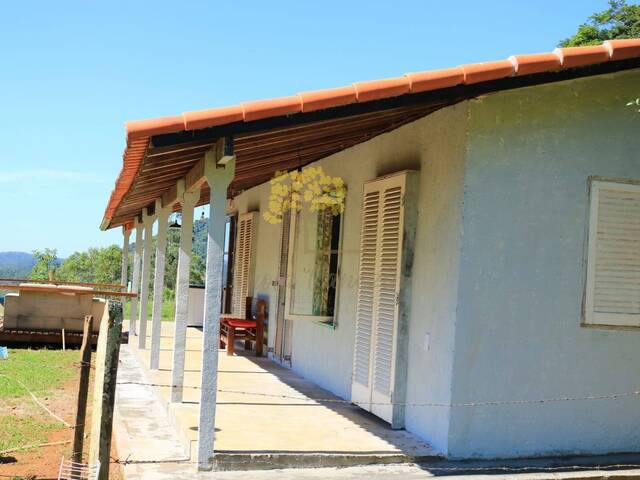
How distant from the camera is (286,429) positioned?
646 cm

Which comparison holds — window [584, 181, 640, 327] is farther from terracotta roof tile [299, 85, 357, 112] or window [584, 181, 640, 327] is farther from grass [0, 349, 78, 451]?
grass [0, 349, 78, 451]

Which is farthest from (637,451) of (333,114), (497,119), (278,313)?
(278,313)

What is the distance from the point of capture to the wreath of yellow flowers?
Result: 30.0ft

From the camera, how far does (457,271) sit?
5.84 m

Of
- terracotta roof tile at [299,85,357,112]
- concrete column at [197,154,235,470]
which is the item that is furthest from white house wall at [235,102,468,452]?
concrete column at [197,154,235,470]

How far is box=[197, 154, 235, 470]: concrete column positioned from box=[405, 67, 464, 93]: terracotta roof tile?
135cm

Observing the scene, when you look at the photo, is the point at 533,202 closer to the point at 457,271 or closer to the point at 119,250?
the point at 457,271

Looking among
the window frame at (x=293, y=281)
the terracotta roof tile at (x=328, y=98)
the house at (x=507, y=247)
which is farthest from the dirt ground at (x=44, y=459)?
the terracotta roof tile at (x=328, y=98)

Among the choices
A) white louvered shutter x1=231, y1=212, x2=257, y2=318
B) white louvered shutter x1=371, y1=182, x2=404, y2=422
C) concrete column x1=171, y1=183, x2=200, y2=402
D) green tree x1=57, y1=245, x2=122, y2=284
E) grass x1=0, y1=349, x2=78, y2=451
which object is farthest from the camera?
green tree x1=57, y1=245, x2=122, y2=284

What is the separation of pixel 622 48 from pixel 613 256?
1610mm

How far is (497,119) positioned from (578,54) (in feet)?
2.44

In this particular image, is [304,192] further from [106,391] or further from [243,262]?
[106,391]

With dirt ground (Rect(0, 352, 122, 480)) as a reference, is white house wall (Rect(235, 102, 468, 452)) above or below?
above

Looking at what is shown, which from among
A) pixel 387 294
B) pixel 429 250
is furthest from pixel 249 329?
pixel 429 250
